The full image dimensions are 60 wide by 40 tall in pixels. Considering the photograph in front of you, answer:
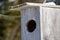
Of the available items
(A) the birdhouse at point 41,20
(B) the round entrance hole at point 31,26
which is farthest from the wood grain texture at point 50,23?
(B) the round entrance hole at point 31,26

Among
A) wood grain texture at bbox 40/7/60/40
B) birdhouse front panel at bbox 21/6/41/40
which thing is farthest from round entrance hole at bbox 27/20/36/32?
wood grain texture at bbox 40/7/60/40

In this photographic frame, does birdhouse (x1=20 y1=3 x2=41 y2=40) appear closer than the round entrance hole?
Yes

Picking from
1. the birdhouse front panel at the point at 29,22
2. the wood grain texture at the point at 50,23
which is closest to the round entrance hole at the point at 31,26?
the birdhouse front panel at the point at 29,22

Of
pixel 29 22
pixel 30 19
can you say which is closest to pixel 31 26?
pixel 29 22

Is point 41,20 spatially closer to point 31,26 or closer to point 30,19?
point 30,19

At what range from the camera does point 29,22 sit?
1.80 metres

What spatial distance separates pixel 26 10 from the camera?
168cm

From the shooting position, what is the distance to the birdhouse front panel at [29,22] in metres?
1.63

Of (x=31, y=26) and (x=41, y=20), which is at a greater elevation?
(x=41, y=20)

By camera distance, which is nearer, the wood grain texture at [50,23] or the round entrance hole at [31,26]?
the wood grain texture at [50,23]

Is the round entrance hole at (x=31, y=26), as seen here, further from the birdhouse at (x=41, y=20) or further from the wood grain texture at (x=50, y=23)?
the wood grain texture at (x=50, y=23)

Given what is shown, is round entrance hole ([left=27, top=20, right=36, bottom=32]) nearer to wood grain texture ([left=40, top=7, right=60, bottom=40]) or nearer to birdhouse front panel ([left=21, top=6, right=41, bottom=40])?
birdhouse front panel ([left=21, top=6, right=41, bottom=40])

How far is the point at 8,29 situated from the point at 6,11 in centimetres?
26

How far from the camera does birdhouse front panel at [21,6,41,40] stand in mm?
1630
